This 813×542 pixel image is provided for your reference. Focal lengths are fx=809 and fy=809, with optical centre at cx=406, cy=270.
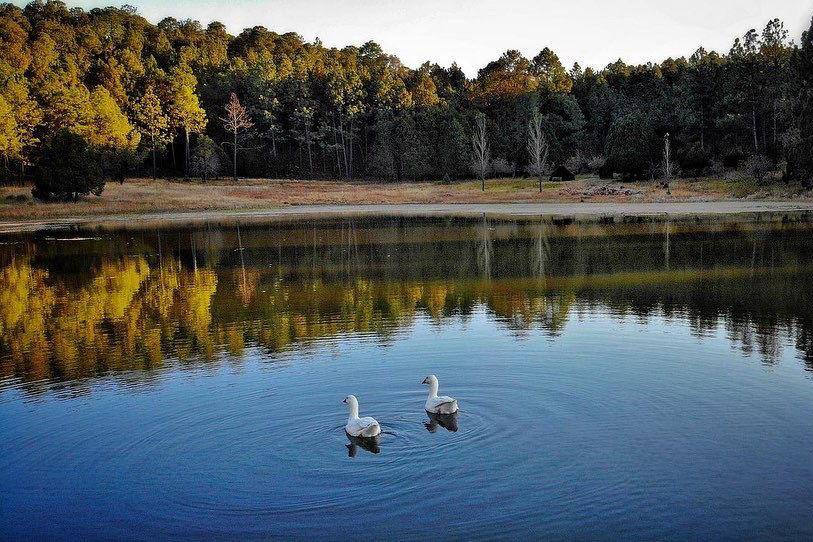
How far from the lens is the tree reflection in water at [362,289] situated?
698 inches

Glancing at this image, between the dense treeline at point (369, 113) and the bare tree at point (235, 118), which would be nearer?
the dense treeline at point (369, 113)

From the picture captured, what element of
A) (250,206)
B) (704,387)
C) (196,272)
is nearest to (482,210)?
(250,206)

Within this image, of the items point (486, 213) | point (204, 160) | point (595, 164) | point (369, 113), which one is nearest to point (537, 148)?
point (595, 164)

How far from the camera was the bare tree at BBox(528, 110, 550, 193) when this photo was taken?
77125mm

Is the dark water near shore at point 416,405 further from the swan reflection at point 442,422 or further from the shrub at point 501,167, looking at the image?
the shrub at point 501,167

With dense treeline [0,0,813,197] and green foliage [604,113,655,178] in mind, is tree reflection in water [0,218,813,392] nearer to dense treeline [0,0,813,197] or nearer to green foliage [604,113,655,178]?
dense treeline [0,0,813,197]

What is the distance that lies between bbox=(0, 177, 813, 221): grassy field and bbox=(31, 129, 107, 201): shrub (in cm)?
133

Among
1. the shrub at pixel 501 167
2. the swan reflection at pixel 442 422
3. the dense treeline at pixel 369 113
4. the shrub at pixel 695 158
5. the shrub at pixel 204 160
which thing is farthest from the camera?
the shrub at pixel 501 167

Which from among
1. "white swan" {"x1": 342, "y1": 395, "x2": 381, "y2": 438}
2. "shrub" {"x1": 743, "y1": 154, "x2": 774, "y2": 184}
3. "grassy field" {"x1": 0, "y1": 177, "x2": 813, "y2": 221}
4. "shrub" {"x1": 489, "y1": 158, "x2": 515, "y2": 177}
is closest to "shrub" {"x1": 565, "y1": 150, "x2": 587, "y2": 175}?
"grassy field" {"x1": 0, "y1": 177, "x2": 813, "y2": 221}

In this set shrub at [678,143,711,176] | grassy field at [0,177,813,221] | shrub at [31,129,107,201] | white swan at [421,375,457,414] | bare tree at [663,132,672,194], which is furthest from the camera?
shrub at [678,143,711,176]

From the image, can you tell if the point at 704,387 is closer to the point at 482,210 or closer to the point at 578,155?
the point at 482,210

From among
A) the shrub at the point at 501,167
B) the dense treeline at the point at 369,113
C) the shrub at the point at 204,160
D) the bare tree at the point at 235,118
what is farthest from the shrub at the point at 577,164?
the shrub at the point at 204,160

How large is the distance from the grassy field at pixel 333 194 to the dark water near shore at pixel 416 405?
Answer: 1583 inches

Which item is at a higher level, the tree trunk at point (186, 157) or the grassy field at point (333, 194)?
the tree trunk at point (186, 157)
